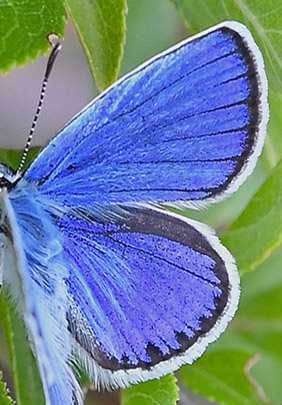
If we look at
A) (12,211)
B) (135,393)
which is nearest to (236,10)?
(12,211)

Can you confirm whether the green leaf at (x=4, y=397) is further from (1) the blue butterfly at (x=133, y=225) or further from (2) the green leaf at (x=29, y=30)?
(2) the green leaf at (x=29, y=30)

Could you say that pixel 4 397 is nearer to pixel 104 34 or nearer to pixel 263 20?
pixel 104 34

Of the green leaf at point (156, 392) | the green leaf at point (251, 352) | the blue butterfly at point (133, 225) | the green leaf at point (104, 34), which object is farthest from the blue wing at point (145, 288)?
the green leaf at point (251, 352)

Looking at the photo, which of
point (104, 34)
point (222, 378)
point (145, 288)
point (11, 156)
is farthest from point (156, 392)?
point (104, 34)

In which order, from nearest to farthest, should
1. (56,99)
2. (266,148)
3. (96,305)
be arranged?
(96,305), (266,148), (56,99)

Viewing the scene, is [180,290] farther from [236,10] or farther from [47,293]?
[236,10]

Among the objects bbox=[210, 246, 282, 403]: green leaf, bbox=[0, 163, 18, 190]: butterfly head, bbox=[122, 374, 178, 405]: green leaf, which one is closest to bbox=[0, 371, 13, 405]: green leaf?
bbox=[122, 374, 178, 405]: green leaf
